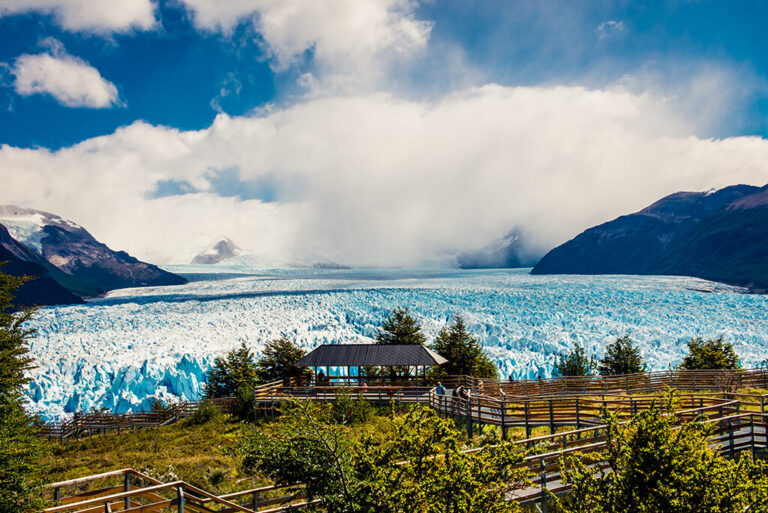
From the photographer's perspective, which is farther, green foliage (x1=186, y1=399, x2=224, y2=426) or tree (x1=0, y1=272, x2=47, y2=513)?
green foliage (x1=186, y1=399, x2=224, y2=426)

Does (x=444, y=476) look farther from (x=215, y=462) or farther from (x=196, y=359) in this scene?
(x=196, y=359)

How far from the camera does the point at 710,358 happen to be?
33594mm

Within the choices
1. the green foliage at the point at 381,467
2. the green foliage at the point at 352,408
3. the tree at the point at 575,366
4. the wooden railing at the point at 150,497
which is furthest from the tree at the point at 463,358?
the green foliage at the point at 381,467

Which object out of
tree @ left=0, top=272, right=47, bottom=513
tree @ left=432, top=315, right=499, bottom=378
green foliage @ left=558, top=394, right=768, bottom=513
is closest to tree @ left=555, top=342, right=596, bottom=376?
tree @ left=432, top=315, right=499, bottom=378

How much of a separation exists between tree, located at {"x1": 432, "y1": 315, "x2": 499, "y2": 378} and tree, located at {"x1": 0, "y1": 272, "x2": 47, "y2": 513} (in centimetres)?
2783

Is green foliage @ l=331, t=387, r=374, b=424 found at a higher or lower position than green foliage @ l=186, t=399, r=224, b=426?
higher

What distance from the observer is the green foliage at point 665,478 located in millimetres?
6703

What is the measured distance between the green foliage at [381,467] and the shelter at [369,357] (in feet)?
72.3

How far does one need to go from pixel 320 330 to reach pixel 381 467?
44709mm

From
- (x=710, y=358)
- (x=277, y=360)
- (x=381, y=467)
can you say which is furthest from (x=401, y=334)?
(x=381, y=467)

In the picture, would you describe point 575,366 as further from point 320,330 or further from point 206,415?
point 320,330

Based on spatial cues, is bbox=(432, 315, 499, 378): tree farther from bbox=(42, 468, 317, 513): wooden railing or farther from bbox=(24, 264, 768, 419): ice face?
bbox=(42, 468, 317, 513): wooden railing

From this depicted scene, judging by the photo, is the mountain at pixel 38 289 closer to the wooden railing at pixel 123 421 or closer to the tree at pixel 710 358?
the wooden railing at pixel 123 421

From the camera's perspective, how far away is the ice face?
1539 inches
